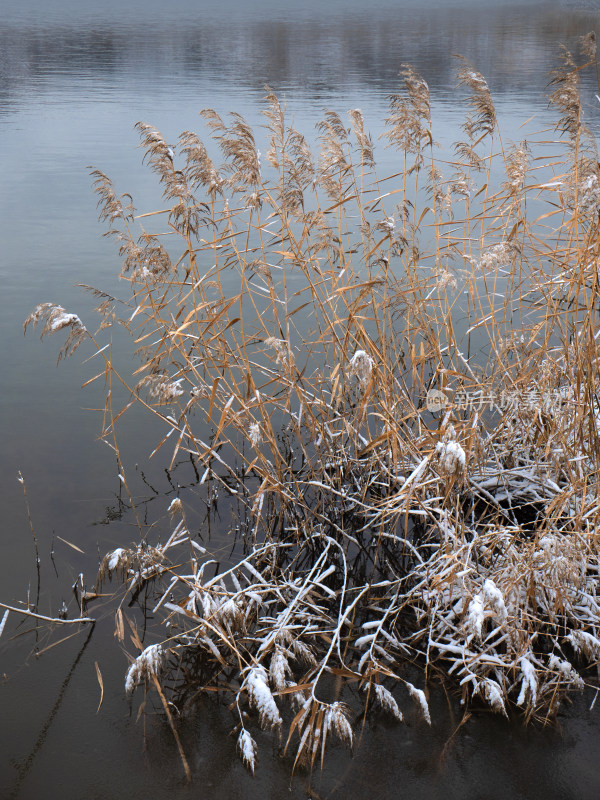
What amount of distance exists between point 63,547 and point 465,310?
381 cm

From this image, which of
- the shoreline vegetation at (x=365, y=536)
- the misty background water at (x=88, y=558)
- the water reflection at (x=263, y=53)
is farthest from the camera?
the water reflection at (x=263, y=53)

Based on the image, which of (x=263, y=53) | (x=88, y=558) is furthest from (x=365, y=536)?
(x=263, y=53)

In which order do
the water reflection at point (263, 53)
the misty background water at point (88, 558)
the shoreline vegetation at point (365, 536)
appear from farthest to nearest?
the water reflection at point (263, 53), the shoreline vegetation at point (365, 536), the misty background water at point (88, 558)

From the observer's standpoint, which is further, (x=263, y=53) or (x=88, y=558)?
(x=263, y=53)

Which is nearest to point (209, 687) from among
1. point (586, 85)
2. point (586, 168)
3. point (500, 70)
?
point (586, 168)

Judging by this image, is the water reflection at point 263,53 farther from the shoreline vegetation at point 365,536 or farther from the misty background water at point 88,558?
the shoreline vegetation at point 365,536

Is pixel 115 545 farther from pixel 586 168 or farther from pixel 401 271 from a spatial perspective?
pixel 401 271

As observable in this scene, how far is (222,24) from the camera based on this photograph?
41938mm

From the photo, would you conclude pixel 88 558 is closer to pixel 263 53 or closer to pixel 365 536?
pixel 365 536

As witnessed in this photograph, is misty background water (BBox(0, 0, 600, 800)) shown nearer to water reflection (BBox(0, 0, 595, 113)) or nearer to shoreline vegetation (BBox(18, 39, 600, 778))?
shoreline vegetation (BBox(18, 39, 600, 778))

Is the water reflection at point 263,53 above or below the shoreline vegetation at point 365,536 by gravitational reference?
above

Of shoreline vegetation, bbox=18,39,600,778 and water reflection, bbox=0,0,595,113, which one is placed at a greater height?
water reflection, bbox=0,0,595,113

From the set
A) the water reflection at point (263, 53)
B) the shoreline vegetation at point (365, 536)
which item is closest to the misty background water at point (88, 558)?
the shoreline vegetation at point (365, 536)

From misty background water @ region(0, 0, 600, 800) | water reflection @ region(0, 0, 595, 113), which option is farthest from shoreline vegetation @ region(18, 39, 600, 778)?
water reflection @ region(0, 0, 595, 113)
